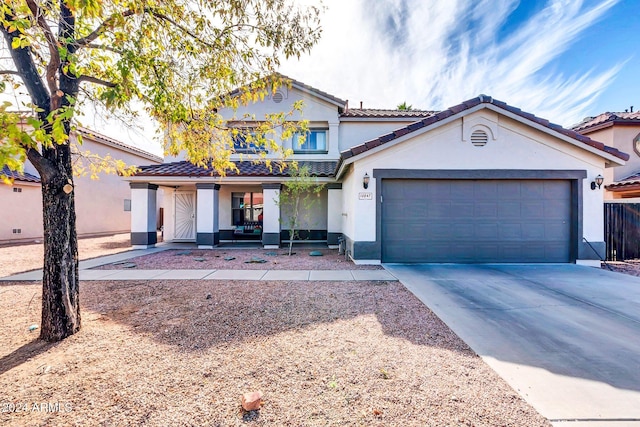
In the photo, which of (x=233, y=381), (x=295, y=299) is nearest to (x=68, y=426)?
(x=233, y=381)

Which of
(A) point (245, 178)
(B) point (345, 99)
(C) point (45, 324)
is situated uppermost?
(B) point (345, 99)

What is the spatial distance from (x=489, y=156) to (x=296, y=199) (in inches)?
306

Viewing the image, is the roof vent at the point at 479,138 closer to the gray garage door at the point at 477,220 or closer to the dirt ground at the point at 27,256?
the gray garage door at the point at 477,220

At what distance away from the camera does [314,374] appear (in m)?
2.99

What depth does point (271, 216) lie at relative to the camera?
12.6m

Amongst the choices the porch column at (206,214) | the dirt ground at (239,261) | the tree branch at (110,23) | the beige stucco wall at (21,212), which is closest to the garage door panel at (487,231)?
the dirt ground at (239,261)

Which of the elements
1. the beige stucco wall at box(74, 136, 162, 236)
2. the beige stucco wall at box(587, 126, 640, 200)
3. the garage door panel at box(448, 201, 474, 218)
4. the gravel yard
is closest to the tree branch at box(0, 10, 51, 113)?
Result: the gravel yard

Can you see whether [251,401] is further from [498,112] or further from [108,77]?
[498,112]

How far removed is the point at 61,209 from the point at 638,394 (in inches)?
279

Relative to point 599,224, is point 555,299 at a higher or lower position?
lower

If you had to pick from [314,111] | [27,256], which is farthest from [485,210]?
[27,256]

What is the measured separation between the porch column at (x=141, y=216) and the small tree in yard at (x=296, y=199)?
622 cm

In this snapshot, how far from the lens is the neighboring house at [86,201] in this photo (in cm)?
1465

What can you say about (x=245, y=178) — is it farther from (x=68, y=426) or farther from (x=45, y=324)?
(x=68, y=426)
